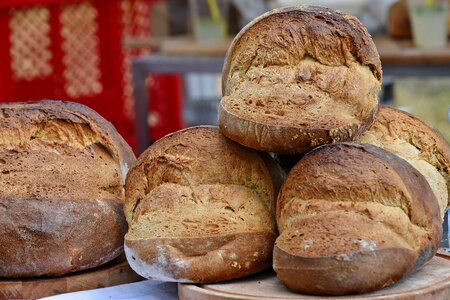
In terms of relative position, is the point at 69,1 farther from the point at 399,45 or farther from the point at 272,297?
the point at 272,297

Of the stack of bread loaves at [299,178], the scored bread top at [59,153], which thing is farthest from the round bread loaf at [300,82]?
the scored bread top at [59,153]

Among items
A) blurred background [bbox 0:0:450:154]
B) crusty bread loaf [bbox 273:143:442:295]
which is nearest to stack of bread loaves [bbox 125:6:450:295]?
crusty bread loaf [bbox 273:143:442:295]

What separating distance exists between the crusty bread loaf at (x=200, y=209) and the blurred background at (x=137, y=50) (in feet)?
7.80

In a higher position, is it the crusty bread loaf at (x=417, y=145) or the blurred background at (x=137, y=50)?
the crusty bread loaf at (x=417, y=145)

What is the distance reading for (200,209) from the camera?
1.71 m

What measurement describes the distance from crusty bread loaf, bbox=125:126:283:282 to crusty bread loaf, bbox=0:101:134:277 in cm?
10

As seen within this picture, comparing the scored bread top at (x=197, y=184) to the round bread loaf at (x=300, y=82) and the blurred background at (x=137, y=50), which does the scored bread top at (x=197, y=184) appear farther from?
the blurred background at (x=137, y=50)

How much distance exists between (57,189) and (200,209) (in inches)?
13.8

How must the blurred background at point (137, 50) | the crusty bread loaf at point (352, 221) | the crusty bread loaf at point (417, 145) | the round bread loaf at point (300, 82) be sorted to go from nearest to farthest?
the crusty bread loaf at point (352, 221), the round bread loaf at point (300, 82), the crusty bread loaf at point (417, 145), the blurred background at point (137, 50)

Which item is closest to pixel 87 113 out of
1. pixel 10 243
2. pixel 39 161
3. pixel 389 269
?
pixel 39 161

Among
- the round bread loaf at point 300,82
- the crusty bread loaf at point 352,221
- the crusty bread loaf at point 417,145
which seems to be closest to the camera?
the crusty bread loaf at point 352,221

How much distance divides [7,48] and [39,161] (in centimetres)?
243

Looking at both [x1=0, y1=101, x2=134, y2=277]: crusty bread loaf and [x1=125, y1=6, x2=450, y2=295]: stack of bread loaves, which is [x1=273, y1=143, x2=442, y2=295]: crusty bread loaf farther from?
[x1=0, y1=101, x2=134, y2=277]: crusty bread loaf

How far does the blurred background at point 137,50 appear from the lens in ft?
13.8
